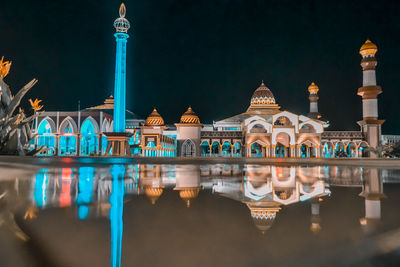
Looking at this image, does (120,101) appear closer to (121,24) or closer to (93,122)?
(121,24)

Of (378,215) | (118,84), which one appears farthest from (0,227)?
(118,84)

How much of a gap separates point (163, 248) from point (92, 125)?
33677 mm

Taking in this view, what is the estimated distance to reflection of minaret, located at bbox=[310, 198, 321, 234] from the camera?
1.81 meters

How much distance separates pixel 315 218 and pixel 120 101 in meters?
25.1

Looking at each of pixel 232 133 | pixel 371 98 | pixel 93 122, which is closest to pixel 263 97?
pixel 232 133

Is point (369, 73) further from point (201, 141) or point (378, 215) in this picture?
point (378, 215)

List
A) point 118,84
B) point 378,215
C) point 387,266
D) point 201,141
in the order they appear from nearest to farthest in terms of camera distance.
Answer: point 387,266 < point 378,215 < point 118,84 < point 201,141

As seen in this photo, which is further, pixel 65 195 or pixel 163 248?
pixel 65 195

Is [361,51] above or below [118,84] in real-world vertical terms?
above

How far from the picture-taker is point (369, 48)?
31.8 metres

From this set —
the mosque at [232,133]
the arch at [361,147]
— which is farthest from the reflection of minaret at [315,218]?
the arch at [361,147]

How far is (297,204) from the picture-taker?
265 cm

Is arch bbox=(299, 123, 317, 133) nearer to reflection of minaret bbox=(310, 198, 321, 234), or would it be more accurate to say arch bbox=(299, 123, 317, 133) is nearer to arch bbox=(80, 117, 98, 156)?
arch bbox=(80, 117, 98, 156)

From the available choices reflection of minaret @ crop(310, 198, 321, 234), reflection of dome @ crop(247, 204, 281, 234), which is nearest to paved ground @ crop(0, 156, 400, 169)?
reflection of dome @ crop(247, 204, 281, 234)
